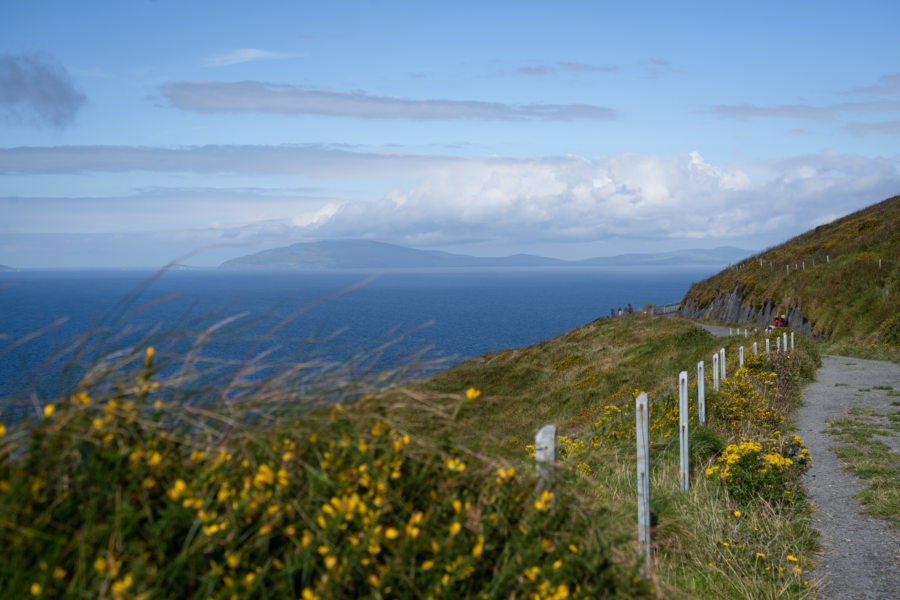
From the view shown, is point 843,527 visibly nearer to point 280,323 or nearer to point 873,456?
point 873,456

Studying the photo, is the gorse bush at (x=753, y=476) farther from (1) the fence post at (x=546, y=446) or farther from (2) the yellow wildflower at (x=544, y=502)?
(2) the yellow wildflower at (x=544, y=502)

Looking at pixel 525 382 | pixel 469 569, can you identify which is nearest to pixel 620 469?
pixel 469 569

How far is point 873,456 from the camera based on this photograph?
9.24m

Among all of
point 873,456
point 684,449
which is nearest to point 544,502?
point 684,449

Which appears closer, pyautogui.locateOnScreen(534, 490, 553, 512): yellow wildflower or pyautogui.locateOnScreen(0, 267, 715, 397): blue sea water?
pyautogui.locateOnScreen(534, 490, 553, 512): yellow wildflower

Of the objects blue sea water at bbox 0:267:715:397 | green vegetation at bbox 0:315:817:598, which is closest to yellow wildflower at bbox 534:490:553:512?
green vegetation at bbox 0:315:817:598

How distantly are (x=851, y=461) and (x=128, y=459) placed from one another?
30.8 feet

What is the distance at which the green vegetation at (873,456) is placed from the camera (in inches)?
282

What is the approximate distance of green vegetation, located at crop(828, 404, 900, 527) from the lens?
7.16 meters

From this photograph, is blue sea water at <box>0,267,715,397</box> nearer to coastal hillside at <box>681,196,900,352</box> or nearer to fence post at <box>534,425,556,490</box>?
fence post at <box>534,425,556,490</box>

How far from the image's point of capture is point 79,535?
2.30m

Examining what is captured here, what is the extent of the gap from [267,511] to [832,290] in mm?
34143

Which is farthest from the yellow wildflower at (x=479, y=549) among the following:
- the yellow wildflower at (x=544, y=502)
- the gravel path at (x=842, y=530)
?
the gravel path at (x=842, y=530)

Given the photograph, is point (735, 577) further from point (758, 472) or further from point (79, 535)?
point (79, 535)
